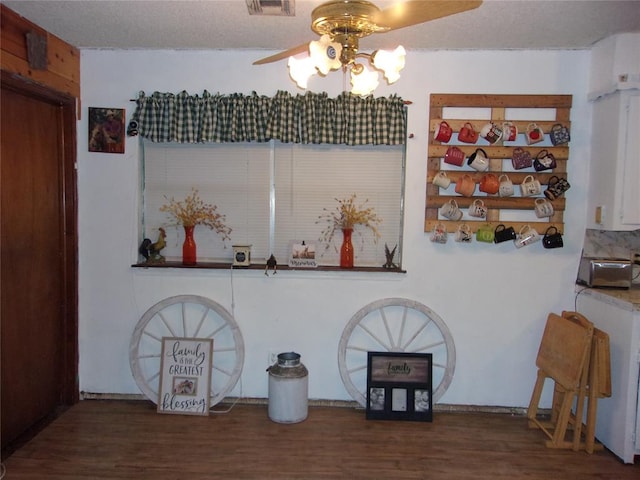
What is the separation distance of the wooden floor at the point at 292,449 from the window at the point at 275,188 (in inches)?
42.6

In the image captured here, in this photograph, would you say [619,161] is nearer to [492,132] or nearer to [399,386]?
[492,132]

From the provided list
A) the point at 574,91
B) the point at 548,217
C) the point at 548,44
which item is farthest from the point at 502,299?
the point at 548,44

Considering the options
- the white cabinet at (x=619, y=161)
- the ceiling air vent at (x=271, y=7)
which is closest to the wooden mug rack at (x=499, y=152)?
the white cabinet at (x=619, y=161)

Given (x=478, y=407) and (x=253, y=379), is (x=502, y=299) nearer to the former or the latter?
(x=478, y=407)

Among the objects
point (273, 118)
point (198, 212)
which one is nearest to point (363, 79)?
point (273, 118)

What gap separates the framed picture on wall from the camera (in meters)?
3.26

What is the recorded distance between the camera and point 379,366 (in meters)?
3.24

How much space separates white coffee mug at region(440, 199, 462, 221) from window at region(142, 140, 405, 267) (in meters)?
0.30

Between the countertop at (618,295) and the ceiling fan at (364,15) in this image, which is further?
the countertop at (618,295)

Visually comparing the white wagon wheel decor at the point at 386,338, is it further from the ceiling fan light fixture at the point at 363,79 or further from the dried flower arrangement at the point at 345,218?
the ceiling fan light fixture at the point at 363,79


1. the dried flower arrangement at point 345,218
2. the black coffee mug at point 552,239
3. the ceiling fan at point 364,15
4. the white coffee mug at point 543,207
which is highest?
the ceiling fan at point 364,15

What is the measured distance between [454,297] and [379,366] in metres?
0.68

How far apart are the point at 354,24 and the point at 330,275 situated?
72.0 inches

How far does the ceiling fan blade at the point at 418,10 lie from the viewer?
1.67 m
